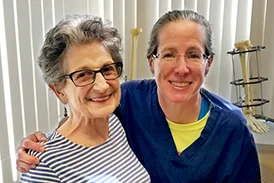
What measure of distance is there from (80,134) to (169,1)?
118cm

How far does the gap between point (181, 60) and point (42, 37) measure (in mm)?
938

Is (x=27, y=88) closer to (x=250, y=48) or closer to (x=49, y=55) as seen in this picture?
(x=49, y=55)

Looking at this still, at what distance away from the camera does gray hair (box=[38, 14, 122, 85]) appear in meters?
1.04

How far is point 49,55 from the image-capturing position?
1051mm

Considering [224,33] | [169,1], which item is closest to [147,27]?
[169,1]

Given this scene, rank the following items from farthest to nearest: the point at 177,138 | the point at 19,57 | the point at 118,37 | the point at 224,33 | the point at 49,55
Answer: the point at 224,33 < the point at 19,57 < the point at 177,138 < the point at 118,37 < the point at 49,55

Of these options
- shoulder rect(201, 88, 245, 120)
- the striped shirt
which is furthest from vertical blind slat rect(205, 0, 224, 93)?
the striped shirt

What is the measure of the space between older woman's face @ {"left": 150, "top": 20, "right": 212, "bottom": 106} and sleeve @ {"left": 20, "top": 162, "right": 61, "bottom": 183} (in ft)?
1.73

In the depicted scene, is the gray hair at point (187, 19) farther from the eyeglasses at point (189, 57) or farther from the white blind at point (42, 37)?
the white blind at point (42, 37)

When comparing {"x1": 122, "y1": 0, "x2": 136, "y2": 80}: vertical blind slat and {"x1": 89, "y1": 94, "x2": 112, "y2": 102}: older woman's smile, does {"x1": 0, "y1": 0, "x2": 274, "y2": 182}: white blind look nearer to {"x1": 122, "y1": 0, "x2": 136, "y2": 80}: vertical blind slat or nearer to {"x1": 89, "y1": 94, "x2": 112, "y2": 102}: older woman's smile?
{"x1": 122, "y1": 0, "x2": 136, "y2": 80}: vertical blind slat

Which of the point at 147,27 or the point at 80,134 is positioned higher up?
the point at 147,27

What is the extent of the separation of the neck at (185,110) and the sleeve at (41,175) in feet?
1.83

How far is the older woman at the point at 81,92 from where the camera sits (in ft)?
3.43

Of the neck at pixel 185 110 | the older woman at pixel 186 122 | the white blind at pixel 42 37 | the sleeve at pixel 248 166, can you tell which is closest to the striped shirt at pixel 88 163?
the older woman at pixel 186 122
